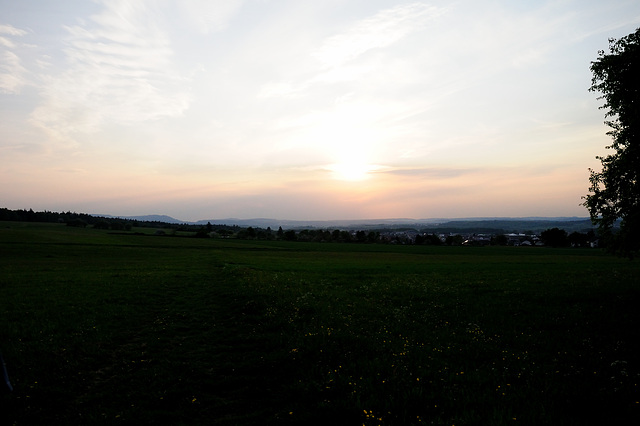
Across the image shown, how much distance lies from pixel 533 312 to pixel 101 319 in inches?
780

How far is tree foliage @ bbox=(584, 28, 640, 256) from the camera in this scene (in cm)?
1652

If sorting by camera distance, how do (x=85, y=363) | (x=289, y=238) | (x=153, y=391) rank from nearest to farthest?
1. (x=153, y=391)
2. (x=85, y=363)
3. (x=289, y=238)

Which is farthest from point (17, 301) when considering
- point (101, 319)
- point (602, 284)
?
point (602, 284)

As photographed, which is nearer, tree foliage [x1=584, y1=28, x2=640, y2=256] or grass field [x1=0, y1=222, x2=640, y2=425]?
grass field [x1=0, y1=222, x2=640, y2=425]

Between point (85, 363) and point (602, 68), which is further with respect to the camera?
point (602, 68)

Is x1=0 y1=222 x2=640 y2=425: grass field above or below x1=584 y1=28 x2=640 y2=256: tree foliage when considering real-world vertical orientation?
below

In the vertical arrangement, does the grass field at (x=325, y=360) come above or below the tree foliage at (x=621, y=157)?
below

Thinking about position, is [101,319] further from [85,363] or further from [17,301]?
[17,301]

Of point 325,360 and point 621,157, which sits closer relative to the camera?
point 325,360

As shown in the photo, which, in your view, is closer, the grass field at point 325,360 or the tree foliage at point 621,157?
the grass field at point 325,360

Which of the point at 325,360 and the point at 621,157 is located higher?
the point at 621,157

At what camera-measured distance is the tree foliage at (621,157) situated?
16.5 meters

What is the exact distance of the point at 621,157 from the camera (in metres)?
17.4

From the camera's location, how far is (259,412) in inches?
277
